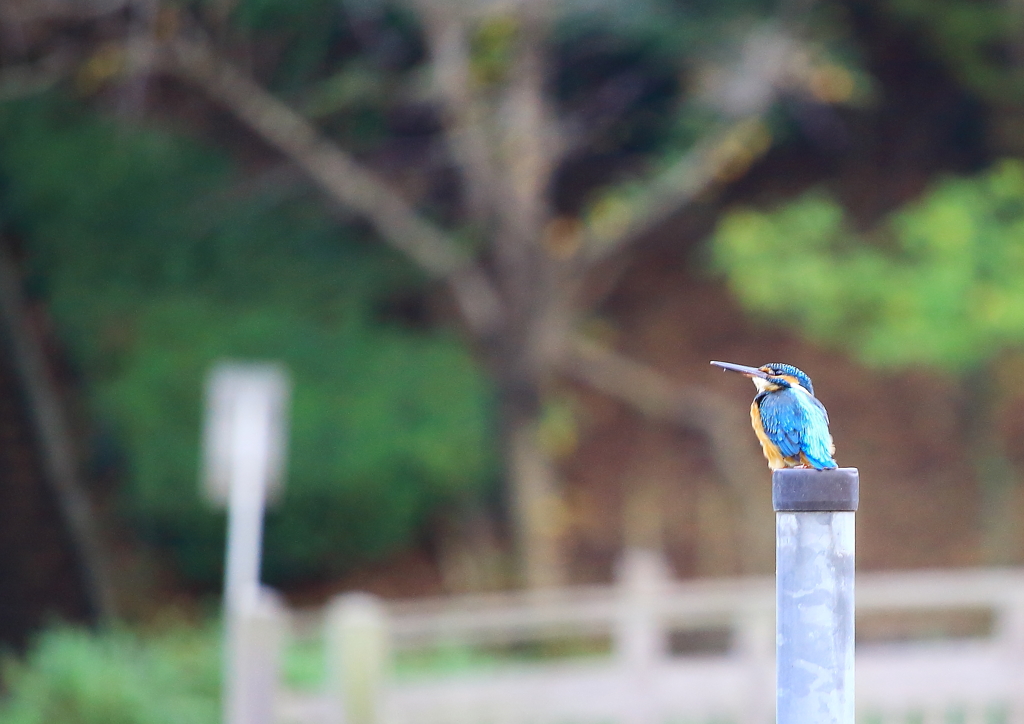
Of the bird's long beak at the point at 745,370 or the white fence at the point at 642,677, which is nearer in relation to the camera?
the bird's long beak at the point at 745,370

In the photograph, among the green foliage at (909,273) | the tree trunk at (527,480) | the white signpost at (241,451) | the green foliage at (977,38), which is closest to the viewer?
the white signpost at (241,451)

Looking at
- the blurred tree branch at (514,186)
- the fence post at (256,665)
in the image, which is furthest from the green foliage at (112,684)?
the blurred tree branch at (514,186)

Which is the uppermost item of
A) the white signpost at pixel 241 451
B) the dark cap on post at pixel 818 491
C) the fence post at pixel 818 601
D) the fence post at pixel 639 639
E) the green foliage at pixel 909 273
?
the green foliage at pixel 909 273

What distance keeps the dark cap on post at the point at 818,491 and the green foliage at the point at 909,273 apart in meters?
7.55

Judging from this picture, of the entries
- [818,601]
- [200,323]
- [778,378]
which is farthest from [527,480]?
[818,601]

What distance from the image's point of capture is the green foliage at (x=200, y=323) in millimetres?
9930

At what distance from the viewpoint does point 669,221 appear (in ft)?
43.7

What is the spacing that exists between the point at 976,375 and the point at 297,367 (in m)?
Answer: 5.77

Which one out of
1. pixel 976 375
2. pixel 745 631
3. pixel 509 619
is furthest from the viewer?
pixel 976 375

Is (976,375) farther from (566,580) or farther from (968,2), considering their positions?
(566,580)

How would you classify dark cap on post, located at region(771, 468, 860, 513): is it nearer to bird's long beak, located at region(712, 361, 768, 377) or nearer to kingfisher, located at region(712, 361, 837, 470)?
kingfisher, located at region(712, 361, 837, 470)

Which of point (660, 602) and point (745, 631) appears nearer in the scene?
point (745, 631)

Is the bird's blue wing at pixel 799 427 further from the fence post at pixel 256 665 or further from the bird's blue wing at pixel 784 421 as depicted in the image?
the fence post at pixel 256 665

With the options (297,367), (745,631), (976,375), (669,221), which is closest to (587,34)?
(669,221)
